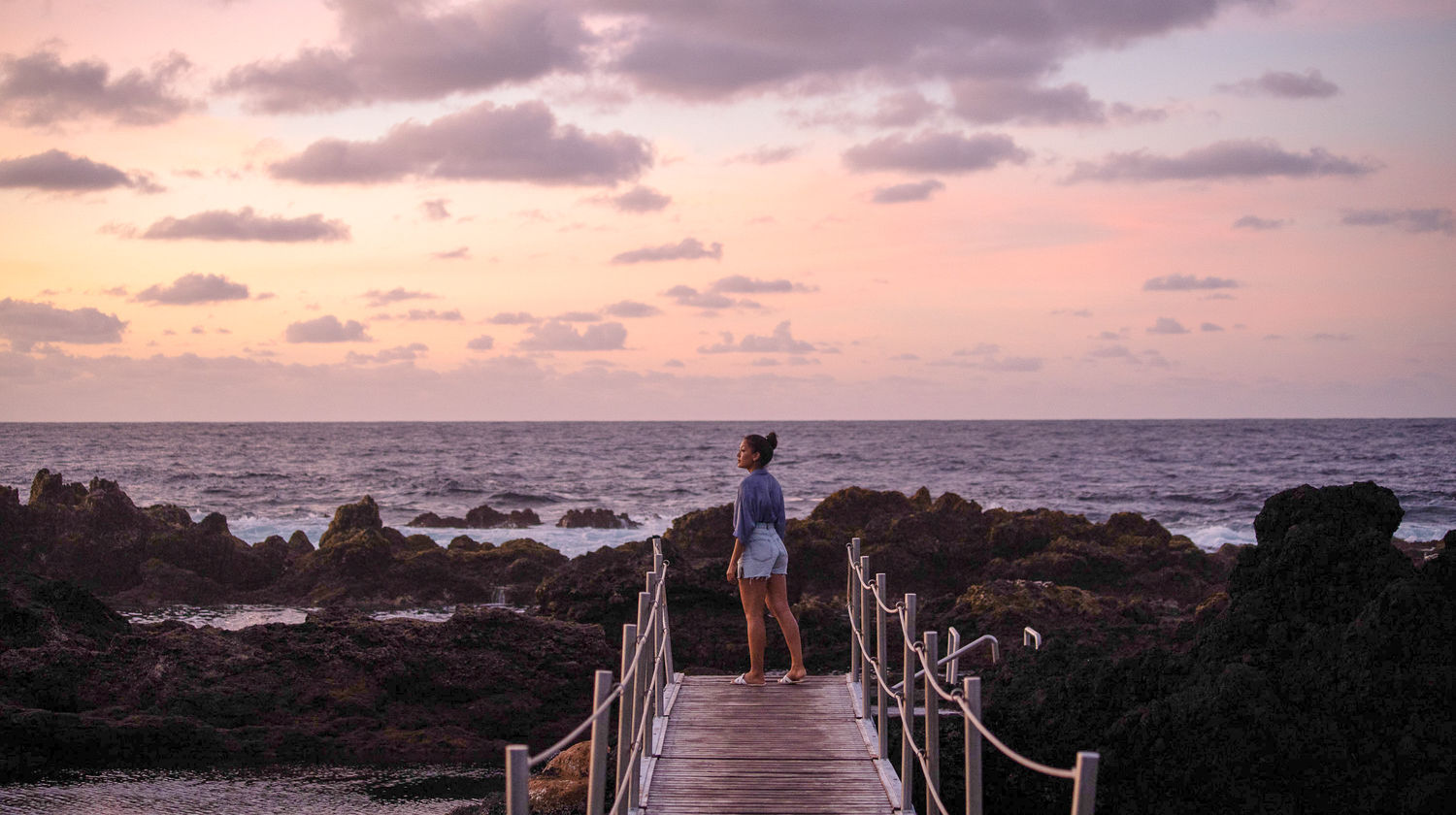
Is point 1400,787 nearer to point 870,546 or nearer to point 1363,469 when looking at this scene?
point 870,546

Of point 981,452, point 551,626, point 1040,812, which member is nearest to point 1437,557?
point 1040,812

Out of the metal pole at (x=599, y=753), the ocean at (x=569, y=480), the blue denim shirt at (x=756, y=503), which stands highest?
the blue denim shirt at (x=756, y=503)

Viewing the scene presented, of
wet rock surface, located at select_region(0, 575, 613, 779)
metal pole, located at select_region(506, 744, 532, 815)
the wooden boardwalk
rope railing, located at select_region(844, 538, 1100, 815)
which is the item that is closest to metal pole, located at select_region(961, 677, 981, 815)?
rope railing, located at select_region(844, 538, 1100, 815)

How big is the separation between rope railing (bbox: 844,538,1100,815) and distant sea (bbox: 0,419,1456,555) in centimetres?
1985

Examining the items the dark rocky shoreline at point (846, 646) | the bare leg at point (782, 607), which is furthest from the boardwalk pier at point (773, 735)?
the dark rocky shoreline at point (846, 646)

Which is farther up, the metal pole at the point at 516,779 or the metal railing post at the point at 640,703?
the metal pole at the point at 516,779

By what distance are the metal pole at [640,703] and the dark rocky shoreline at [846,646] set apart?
224cm

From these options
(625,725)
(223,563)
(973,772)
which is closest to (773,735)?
(625,725)

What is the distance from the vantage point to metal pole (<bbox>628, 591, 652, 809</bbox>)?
5.63 m

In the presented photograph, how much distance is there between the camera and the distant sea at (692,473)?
37.4 metres

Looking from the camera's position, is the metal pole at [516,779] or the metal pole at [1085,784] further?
the metal pole at [516,779]

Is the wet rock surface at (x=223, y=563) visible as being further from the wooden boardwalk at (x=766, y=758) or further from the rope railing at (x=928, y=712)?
the rope railing at (x=928, y=712)

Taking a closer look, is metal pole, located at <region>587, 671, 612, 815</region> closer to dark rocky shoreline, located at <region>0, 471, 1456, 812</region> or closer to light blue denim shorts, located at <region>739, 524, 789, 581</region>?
dark rocky shoreline, located at <region>0, 471, 1456, 812</region>

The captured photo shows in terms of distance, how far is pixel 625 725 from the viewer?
5535 mm
